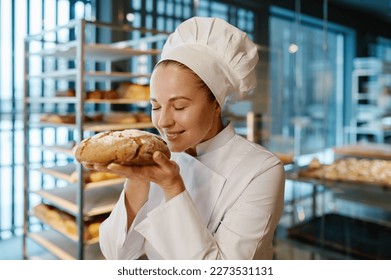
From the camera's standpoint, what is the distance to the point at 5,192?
1.91 metres

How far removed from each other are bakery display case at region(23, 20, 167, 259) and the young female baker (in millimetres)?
438

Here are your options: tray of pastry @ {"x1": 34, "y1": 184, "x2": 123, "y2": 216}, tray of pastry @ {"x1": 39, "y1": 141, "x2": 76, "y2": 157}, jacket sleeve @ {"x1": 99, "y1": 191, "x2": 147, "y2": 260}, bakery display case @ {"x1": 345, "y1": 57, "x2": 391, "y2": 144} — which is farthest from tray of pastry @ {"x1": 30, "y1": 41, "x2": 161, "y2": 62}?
bakery display case @ {"x1": 345, "y1": 57, "x2": 391, "y2": 144}

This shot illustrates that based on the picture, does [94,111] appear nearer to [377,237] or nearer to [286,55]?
[286,55]

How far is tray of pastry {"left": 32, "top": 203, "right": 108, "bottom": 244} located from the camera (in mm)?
1547

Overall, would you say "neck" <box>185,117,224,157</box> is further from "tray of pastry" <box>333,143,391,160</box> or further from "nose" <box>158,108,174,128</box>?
"tray of pastry" <box>333,143,391,160</box>

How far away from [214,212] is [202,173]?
0.10 m

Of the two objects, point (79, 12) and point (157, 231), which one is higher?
point (79, 12)

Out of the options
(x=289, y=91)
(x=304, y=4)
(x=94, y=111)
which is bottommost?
(x=94, y=111)

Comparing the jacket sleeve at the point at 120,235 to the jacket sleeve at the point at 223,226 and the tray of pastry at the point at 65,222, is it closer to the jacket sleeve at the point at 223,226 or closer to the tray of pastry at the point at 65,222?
the jacket sleeve at the point at 223,226

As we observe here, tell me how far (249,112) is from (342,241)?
1.02 metres

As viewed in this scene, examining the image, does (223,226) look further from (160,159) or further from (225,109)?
(225,109)

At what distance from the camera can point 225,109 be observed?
1.89 m

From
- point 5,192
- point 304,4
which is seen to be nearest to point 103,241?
point 5,192

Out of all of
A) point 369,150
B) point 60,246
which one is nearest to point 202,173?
point 60,246
